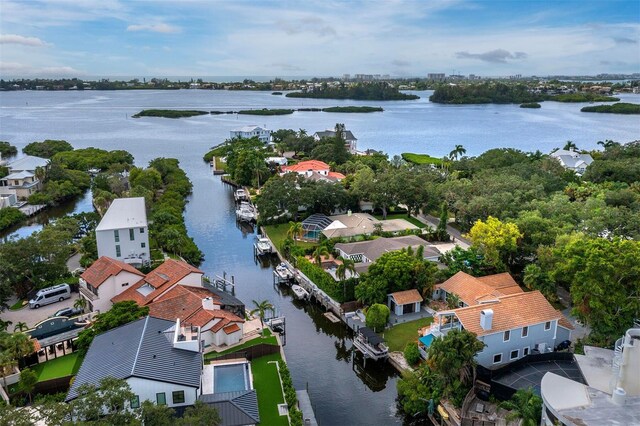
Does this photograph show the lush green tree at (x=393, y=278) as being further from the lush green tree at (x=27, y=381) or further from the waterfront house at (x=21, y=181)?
the waterfront house at (x=21, y=181)

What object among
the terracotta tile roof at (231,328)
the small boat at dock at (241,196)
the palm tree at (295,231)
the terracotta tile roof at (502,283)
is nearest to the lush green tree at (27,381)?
the terracotta tile roof at (231,328)

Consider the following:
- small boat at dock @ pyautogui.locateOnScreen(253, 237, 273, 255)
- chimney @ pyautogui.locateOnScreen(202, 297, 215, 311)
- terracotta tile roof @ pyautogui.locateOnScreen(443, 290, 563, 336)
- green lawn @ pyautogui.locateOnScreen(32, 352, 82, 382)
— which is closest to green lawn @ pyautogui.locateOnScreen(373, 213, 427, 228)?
small boat at dock @ pyautogui.locateOnScreen(253, 237, 273, 255)

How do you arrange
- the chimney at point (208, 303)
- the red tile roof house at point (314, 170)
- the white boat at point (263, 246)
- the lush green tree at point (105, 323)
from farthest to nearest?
the red tile roof house at point (314, 170) → the white boat at point (263, 246) → the chimney at point (208, 303) → the lush green tree at point (105, 323)

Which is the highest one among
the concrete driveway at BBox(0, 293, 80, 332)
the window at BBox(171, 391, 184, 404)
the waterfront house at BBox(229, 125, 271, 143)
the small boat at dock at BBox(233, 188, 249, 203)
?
the waterfront house at BBox(229, 125, 271, 143)

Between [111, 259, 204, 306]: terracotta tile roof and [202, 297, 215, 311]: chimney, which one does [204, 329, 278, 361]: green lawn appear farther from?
[111, 259, 204, 306]: terracotta tile roof

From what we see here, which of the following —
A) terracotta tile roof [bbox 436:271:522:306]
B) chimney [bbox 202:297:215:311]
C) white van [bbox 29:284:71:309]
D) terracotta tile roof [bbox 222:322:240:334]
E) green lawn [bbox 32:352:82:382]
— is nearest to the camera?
green lawn [bbox 32:352:82:382]

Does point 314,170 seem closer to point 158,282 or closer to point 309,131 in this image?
point 158,282

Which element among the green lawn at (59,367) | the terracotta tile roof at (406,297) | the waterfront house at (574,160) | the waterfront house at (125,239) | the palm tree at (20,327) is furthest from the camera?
the waterfront house at (574,160)

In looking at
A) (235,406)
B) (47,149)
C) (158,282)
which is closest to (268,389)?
(235,406)
